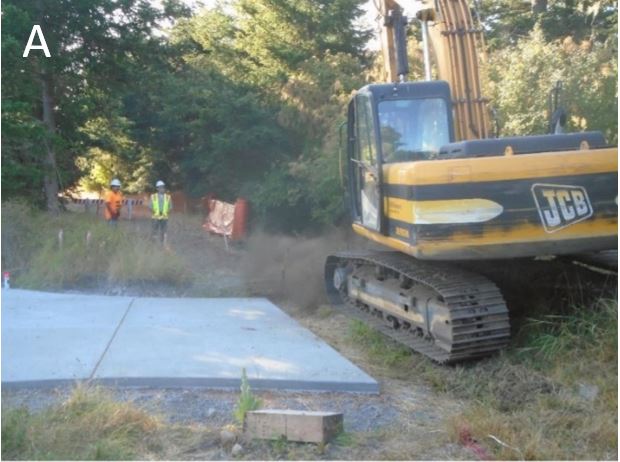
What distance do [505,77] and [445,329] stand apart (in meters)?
8.25

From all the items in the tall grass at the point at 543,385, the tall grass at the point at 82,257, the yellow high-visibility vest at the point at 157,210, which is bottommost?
the tall grass at the point at 543,385

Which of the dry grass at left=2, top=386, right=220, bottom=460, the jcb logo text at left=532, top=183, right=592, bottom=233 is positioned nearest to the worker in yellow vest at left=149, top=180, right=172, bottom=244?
the jcb logo text at left=532, top=183, right=592, bottom=233

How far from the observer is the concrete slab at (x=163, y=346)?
709 centimetres

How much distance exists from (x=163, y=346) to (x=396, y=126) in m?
3.18

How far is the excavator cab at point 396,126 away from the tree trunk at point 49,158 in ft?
39.3

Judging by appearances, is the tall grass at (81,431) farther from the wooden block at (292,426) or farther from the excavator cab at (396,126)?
the excavator cab at (396,126)

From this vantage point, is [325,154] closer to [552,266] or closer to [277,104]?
[277,104]

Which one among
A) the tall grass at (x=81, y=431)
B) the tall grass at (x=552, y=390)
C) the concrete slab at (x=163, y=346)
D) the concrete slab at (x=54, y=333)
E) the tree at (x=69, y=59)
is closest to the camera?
the tall grass at (x=81, y=431)

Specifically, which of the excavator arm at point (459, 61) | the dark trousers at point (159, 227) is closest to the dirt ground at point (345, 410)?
the excavator arm at point (459, 61)

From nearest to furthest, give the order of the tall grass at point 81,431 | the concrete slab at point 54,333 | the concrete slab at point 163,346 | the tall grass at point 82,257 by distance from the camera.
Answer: the tall grass at point 81,431 → the concrete slab at point 163,346 → the concrete slab at point 54,333 → the tall grass at point 82,257

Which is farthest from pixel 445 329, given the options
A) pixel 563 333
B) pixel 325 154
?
pixel 325 154

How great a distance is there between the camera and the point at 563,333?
7777 millimetres

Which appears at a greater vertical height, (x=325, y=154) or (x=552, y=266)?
(x=325, y=154)

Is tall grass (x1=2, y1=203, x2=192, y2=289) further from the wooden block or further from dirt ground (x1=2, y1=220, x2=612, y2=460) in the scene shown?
the wooden block
